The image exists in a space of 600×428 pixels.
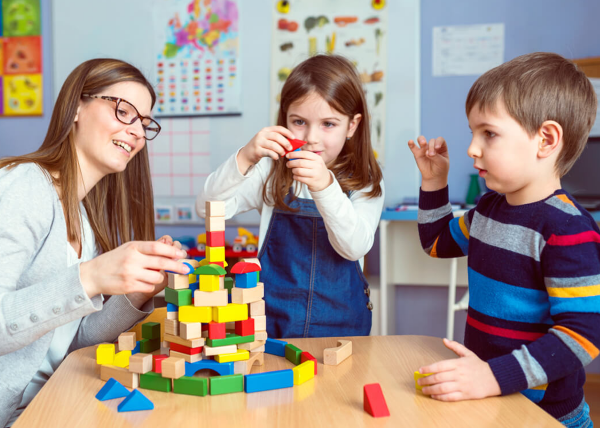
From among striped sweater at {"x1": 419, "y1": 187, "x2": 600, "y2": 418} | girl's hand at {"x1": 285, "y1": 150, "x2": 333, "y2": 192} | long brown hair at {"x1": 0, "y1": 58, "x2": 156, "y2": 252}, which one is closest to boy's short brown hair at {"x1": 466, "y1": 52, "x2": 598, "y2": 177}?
striped sweater at {"x1": 419, "y1": 187, "x2": 600, "y2": 418}

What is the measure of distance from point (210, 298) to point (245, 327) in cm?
8

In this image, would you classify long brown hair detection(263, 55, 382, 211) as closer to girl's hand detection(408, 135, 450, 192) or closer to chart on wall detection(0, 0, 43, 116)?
girl's hand detection(408, 135, 450, 192)

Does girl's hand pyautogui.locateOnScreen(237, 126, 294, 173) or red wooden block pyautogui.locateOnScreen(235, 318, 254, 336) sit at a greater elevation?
girl's hand pyautogui.locateOnScreen(237, 126, 294, 173)

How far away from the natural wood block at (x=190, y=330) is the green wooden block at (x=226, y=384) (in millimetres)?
65

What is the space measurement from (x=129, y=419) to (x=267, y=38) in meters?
2.28

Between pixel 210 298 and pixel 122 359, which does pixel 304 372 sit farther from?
pixel 122 359

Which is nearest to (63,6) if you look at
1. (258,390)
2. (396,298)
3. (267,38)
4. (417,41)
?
(267,38)

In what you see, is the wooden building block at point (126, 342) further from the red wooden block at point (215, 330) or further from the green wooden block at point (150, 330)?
the red wooden block at point (215, 330)

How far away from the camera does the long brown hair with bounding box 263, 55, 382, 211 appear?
1323mm

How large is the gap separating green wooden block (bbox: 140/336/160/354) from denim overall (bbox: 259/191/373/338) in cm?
45

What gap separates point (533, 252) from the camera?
2.71 feet

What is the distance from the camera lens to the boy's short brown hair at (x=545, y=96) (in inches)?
32.9

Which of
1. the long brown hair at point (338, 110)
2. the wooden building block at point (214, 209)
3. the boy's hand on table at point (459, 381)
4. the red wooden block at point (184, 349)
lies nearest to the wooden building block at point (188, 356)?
the red wooden block at point (184, 349)

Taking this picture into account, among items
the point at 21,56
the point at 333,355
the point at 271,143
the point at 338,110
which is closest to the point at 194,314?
the point at 333,355
